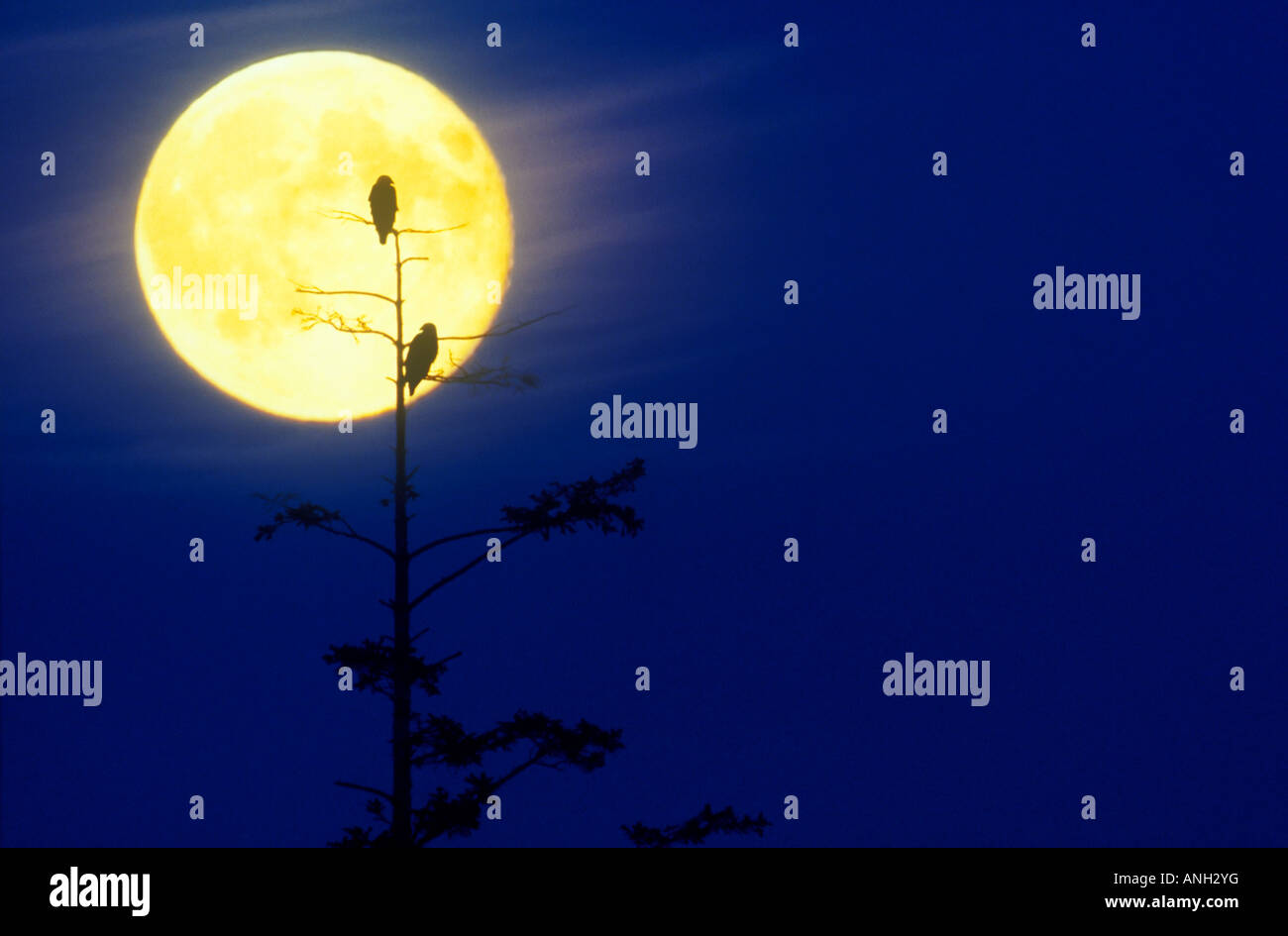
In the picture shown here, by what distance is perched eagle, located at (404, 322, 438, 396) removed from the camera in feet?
79.4

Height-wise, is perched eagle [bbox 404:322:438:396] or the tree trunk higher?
perched eagle [bbox 404:322:438:396]

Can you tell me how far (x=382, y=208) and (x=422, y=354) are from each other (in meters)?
1.90

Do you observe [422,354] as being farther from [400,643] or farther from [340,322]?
[400,643]

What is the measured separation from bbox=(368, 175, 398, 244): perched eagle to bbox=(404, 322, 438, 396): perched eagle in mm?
1298

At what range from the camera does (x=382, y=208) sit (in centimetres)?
2445

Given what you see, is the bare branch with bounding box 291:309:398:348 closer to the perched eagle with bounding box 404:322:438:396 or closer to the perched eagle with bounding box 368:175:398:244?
the perched eagle with bounding box 404:322:438:396

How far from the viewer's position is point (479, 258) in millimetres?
32688

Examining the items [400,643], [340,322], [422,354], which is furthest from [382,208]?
[400,643]

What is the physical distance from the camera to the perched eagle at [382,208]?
24422 mm
